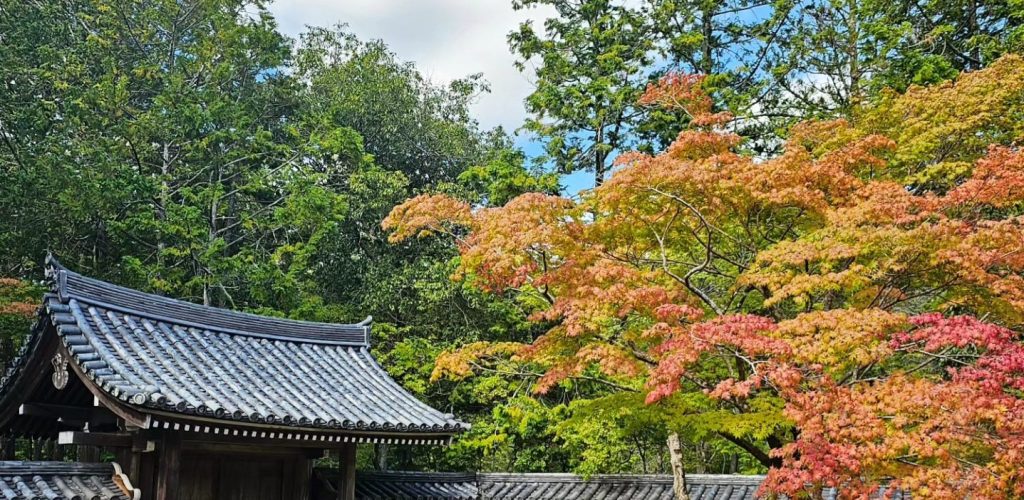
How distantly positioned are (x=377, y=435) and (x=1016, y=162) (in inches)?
324

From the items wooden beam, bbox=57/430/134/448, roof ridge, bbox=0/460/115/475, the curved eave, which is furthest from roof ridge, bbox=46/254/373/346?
roof ridge, bbox=0/460/115/475

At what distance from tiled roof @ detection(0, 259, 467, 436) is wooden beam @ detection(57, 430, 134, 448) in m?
0.65

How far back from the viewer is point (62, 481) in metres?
7.25

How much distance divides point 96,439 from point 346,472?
3201mm

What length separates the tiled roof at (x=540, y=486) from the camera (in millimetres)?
11719

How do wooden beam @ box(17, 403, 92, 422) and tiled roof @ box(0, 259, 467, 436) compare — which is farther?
wooden beam @ box(17, 403, 92, 422)

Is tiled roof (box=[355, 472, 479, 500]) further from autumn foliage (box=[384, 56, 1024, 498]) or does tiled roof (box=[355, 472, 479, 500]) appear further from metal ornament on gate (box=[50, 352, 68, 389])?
metal ornament on gate (box=[50, 352, 68, 389])

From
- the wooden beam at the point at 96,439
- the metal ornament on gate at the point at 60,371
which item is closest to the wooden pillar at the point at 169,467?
the wooden beam at the point at 96,439

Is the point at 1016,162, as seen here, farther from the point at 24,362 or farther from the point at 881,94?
the point at 24,362

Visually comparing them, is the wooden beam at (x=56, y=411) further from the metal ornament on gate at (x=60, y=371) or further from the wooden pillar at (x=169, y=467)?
the wooden pillar at (x=169, y=467)

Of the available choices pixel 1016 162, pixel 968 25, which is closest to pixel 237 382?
pixel 1016 162

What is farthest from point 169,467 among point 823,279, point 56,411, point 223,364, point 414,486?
point 823,279

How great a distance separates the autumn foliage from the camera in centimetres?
706

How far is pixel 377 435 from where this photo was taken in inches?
364
